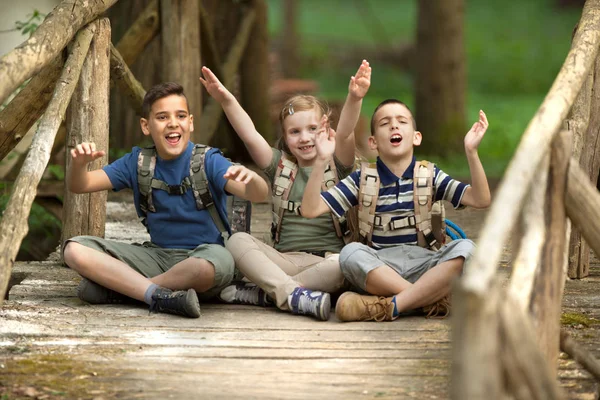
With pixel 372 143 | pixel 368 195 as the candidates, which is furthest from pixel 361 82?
pixel 368 195

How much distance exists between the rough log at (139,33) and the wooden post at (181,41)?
7 cm

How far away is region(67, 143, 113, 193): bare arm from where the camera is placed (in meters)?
4.70

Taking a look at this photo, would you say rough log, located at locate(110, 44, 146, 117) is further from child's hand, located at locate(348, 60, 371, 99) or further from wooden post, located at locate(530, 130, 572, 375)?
wooden post, located at locate(530, 130, 572, 375)

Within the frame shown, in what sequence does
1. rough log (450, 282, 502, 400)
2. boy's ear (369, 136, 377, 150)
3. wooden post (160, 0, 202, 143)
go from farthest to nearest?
wooden post (160, 0, 202, 143)
boy's ear (369, 136, 377, 150)
rough log (450, 282, 502, 400)

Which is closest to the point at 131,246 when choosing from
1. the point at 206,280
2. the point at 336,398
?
the point at 206,280

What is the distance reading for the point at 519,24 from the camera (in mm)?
25531

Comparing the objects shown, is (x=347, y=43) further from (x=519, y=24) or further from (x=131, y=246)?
(x=131, y=246)

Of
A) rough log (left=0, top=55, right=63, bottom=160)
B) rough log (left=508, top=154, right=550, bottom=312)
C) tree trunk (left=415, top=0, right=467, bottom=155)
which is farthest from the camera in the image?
tree trunk (left=415, top=0, right=467, bottom=155)

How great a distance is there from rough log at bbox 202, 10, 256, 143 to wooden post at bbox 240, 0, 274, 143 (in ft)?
0.47

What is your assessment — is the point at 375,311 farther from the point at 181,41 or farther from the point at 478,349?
the point at 181,41

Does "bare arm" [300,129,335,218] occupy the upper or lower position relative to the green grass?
lower

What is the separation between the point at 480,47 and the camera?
930 inches

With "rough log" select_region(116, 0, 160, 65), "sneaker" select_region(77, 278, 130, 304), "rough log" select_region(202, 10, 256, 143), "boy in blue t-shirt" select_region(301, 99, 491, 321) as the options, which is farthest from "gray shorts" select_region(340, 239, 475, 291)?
"rough log" select_region(202, 10, 256, 143)

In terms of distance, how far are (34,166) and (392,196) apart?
5.57ft
